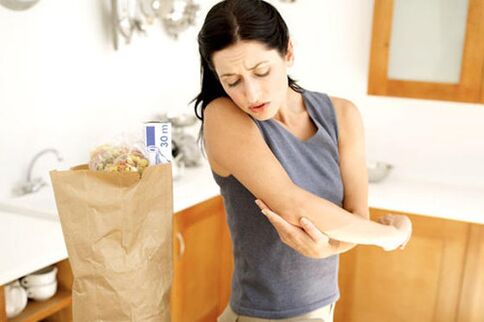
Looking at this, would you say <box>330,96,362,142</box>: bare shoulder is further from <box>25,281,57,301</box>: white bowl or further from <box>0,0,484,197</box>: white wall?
<box>0,0,484,197</box>: white wall

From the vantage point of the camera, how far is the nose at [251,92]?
1.04 meters

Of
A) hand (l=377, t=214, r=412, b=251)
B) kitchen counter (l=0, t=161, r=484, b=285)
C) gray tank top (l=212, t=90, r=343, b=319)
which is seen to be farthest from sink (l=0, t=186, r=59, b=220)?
hand (l=377, t=214, r=412, b=251)

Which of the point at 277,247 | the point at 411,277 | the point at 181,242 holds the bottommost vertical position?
the point at 411,277

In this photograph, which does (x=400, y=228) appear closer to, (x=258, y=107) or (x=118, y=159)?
(x=258, y=107)

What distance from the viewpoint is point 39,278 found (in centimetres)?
153

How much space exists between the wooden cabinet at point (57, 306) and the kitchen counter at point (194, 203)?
0.13 m

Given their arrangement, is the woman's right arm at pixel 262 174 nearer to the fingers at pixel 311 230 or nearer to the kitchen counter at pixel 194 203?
the fingers at pixel 311 230

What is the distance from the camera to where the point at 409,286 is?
234 centimetres

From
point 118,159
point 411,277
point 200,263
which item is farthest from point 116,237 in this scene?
point 411,277

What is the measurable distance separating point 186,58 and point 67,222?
2161 mm

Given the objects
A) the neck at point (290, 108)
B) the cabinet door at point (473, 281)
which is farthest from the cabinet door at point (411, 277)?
the neck at point (290, 108)

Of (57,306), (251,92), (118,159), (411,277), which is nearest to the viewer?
(118,159)

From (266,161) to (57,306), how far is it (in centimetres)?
89

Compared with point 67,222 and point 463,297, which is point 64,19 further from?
point 463,297
